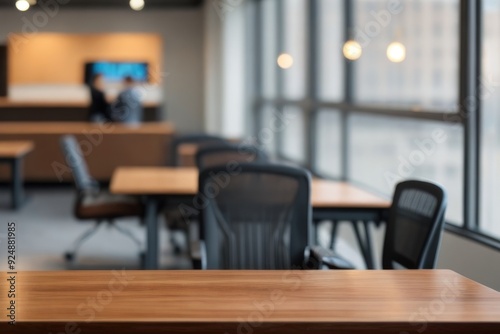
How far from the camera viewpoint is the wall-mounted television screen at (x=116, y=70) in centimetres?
1567

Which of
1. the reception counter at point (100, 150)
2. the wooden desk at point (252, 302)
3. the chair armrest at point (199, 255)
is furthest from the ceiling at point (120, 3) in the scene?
the wooden desk at point (252, 302)

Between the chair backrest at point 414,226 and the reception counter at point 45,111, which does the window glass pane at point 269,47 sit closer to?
the reception counter at point 45,111

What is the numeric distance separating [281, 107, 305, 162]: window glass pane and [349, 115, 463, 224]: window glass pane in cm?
192

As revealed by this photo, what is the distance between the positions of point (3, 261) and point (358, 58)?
3.30 meters

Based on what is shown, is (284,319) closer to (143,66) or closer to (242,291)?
(242,291)

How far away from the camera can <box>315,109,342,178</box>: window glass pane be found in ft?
28.2

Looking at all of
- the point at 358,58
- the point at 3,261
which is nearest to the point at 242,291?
the point at 3,261

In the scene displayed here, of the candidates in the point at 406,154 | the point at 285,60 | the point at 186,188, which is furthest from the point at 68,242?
the point at 285,60

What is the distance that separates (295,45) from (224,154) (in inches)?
160

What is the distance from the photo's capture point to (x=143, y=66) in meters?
15.8

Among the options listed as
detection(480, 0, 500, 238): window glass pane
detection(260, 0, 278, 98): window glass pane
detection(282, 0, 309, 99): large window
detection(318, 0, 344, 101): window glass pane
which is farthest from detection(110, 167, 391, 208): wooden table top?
detection(260, 0, 278, 98): window glass pane

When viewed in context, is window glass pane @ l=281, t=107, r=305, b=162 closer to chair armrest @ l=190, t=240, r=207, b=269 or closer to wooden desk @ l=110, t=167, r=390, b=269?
wooden desk @ l=110, t=167, r=390, b=269

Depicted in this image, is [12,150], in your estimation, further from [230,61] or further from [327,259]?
[327,259]

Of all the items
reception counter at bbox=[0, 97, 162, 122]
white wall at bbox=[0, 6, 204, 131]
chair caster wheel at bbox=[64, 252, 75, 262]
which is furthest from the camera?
white wall at bbox=[0, 6, 204, 131]
